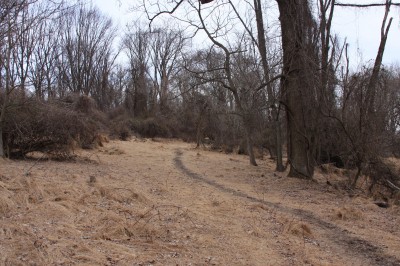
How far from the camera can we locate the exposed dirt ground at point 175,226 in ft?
15.8

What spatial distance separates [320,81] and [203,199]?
576 cm

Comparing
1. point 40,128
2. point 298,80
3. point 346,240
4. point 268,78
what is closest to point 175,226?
point 346,240

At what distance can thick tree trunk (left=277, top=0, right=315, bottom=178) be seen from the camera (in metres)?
12.7

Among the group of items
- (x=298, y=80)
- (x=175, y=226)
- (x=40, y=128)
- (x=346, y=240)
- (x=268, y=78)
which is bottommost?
(x=346, y=240)

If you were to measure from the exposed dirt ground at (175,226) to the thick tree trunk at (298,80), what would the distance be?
10.3 feet

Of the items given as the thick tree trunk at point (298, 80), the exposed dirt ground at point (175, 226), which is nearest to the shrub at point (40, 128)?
the exposed dirt ground at point (175, 226)

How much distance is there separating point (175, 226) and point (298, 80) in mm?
8064

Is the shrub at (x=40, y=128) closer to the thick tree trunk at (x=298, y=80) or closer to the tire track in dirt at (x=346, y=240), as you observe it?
the tire track in dirt at (x=346, y=240)

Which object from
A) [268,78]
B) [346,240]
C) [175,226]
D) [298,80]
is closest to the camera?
[175,226]

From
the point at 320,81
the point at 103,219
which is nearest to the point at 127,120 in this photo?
the point at 320,81

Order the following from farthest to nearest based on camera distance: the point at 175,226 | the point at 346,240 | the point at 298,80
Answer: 1. the point at 298,80
2. the point at 346,240
3. the point at 175,226

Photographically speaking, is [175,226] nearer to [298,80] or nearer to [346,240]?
[346,240]

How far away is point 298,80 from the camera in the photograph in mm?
12891

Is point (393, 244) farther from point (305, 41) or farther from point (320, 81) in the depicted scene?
point (305, 41)
